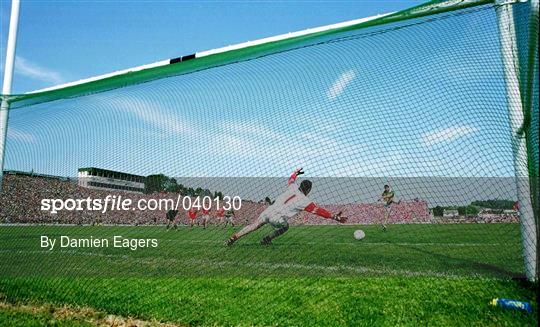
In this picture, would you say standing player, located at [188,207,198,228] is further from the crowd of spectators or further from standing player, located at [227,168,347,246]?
standing player, located at [227,168,347,246]

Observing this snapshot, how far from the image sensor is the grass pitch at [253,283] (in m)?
3.74

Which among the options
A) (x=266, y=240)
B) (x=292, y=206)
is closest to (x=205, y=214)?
(x=266, y=240)

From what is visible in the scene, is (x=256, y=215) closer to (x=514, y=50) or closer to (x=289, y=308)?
(x=289, y=308)

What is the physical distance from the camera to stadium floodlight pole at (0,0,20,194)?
5855 mm

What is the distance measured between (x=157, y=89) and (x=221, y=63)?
95 centimetres

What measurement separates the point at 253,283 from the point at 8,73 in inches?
189

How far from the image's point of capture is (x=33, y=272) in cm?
580

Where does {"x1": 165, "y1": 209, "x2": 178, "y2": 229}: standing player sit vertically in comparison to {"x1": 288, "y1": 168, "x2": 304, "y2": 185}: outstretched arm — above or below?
below

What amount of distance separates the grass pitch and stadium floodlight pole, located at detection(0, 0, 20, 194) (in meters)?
1.52

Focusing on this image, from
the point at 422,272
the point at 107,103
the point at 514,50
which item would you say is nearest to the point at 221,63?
the point at 107,103

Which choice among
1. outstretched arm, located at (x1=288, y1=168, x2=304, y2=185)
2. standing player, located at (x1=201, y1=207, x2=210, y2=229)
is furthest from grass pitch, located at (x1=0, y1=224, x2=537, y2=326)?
outstretched arm, located at (x1=288, y1=168, x2=304, y2=185)

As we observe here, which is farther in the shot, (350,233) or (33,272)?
(350,233)

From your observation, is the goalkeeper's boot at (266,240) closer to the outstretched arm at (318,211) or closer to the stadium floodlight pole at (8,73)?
the outstretched arm at (318,211)

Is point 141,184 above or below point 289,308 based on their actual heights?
above
